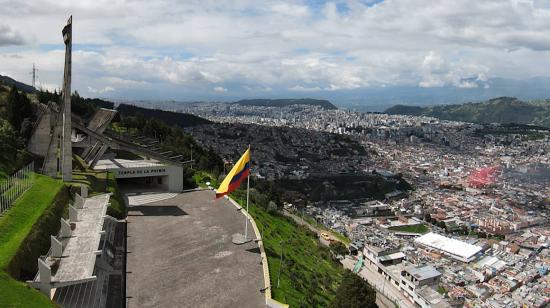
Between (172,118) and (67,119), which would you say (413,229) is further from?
(172,118)

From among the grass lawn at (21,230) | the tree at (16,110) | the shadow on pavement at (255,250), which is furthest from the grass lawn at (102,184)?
the shadow on pavement at (255,250)

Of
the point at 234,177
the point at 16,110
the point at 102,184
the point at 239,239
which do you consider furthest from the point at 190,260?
the point at 16,110

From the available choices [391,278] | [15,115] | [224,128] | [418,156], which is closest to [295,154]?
[224,128]

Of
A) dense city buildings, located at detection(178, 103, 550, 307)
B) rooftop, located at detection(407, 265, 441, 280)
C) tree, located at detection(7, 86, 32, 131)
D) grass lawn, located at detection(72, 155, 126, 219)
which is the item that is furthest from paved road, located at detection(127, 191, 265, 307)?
dense city buildings, located at detection(178, 103, 550, 307)

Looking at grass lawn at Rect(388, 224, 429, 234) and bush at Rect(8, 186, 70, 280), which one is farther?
grass lawn at Rect(388, 224, 429, 234)

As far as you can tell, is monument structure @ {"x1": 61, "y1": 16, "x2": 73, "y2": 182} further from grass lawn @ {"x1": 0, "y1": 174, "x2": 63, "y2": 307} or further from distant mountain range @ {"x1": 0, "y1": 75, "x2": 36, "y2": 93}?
distant mountain range @ {"x1": 0, "y1": 75, "x2": 36, "y2": 93}

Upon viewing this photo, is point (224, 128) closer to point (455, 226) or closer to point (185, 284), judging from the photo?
point (455, 226)

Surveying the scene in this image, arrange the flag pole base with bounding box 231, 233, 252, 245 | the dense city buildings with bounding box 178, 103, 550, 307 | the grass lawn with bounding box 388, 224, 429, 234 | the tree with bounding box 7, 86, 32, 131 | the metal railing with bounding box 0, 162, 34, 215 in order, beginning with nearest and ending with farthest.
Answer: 1. the metal railing with bounding box 0, 162, 34, 215
2. the flag pole base with bounding box 231, 233, 252, 245
3. the tree with bounding box 7, 86, 32, 131
4. the dense city buildings with bounding box 178, 103, 550, 307
5. the grass lawn with bounding box 388, 224, 429, 234

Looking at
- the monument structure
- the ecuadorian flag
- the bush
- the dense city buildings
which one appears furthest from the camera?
the dense city buildings
